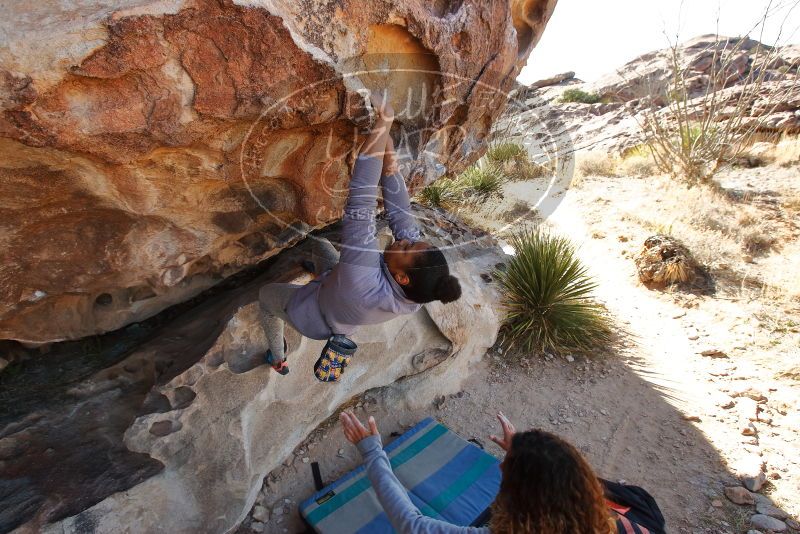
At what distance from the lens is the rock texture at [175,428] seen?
2.38m

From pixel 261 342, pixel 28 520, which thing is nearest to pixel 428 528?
pixel 261 342

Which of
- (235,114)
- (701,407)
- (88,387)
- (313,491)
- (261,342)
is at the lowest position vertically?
(313,491)

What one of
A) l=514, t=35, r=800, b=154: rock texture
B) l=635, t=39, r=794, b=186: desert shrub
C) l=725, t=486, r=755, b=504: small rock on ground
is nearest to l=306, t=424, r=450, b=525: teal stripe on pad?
l=725, t=486, r=755, b=504: small rock on ground

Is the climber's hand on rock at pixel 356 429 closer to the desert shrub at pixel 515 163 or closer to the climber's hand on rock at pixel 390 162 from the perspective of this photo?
the climber's hand on rock at pixel 390 162

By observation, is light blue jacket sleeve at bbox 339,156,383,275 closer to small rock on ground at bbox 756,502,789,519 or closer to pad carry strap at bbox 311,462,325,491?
pad carry strap at bbox 311,462,325,491

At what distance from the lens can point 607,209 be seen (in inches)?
352

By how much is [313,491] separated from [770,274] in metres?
6.42

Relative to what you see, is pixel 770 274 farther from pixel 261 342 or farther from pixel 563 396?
pixel 261 342

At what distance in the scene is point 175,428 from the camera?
2.64 meters

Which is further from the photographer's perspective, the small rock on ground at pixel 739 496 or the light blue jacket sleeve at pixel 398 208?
the small rock on ground at pixel 739 496

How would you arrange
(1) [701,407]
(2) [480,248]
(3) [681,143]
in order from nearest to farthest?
1. (1) [701,407]
2. (2) [480,248]
3. (3) [681,143]

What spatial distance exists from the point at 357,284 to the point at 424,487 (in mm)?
1955

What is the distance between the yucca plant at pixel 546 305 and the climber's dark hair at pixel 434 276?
10.4 feet

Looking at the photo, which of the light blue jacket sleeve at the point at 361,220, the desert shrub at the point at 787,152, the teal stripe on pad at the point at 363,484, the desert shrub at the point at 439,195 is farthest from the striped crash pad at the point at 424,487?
the desert shrub at the point at 787,152
